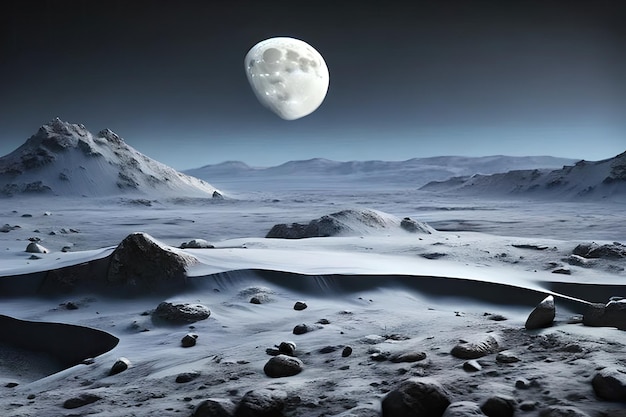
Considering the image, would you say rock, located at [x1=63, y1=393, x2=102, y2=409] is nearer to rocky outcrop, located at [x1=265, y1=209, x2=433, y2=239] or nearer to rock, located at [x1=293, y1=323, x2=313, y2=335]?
rock, located at [x1=293, y1=323, x2=313, y2=335]

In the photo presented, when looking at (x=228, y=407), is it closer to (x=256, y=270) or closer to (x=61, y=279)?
(x=256, y=270)

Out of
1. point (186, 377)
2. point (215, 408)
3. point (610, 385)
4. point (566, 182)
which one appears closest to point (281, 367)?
point (186, 377)

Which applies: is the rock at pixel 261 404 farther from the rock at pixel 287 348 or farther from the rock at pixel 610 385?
the rock at pixel 610 385

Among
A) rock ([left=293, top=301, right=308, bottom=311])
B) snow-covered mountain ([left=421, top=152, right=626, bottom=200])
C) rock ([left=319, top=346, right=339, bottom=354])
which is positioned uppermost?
snow-covered mountain ([left=421, top=152, right=626, bottom=200])

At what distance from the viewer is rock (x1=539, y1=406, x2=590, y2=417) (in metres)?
2.31

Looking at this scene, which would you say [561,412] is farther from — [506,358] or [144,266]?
[144,266]

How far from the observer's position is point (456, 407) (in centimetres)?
249

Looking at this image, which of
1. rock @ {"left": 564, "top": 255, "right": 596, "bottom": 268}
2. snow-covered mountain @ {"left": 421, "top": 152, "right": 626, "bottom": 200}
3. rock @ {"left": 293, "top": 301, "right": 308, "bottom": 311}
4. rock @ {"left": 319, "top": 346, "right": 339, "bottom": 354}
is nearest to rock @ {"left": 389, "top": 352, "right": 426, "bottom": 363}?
rock @ {"left": 319, "top": 346, "right": 339, "bottom": 354}

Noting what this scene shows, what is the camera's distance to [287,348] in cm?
383

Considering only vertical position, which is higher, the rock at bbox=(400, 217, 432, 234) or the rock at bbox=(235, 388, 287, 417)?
the rock at bbox=(400, 217, 432, 234)

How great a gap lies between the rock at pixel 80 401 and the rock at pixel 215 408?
77cm

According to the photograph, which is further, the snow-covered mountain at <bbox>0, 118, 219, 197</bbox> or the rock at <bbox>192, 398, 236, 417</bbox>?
the snow-covered mountain at <bbox>0, 118, 219, 197</bbox>

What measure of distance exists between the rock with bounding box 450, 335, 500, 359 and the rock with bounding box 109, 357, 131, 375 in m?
2.21

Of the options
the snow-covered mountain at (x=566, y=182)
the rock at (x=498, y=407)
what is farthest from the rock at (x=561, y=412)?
the snow-covered mountain at (x=566, y=182)
